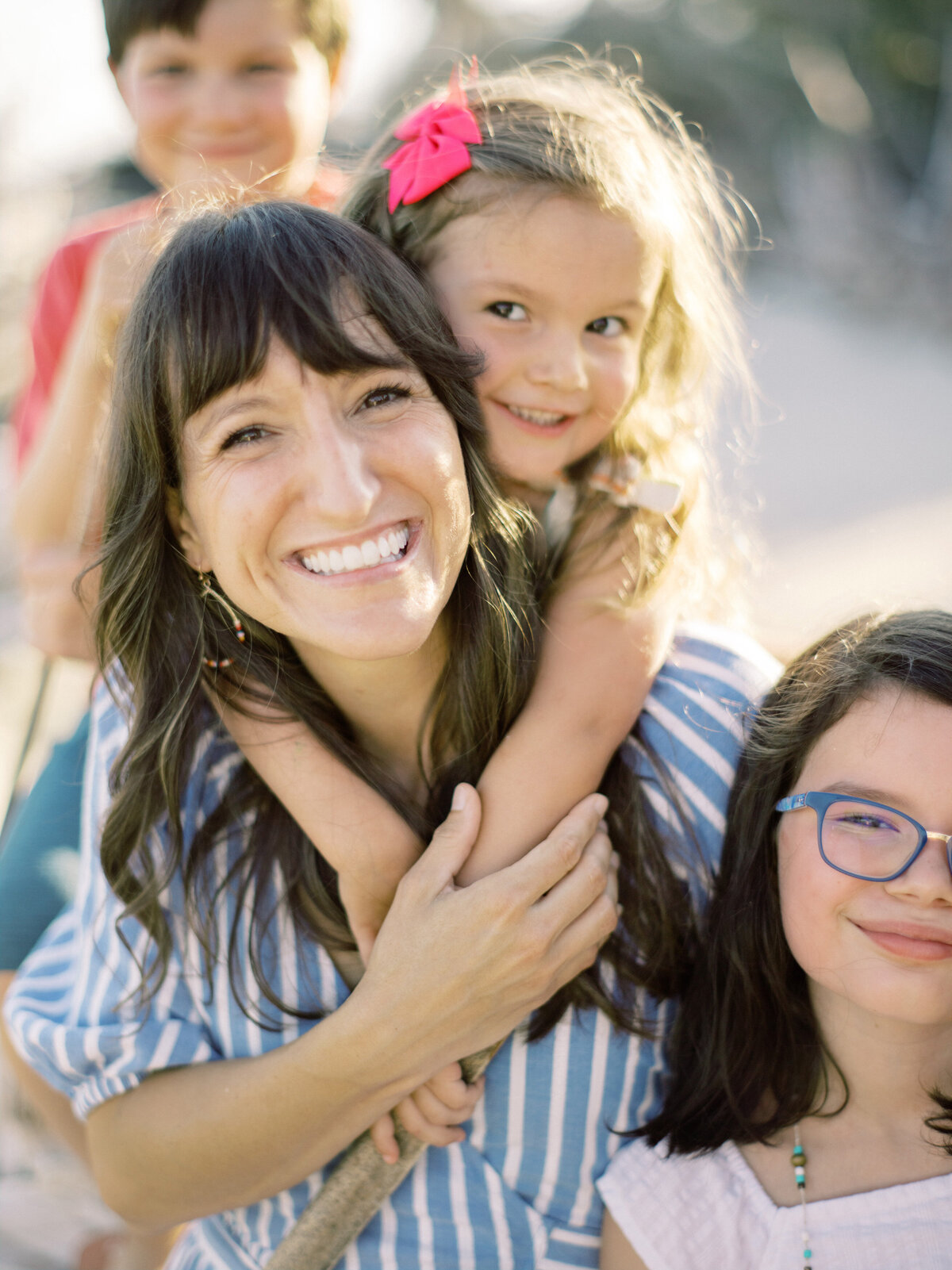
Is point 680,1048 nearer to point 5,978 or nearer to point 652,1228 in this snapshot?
point 652,1228

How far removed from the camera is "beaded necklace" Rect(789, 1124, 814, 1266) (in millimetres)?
1618

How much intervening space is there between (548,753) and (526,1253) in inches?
31.9

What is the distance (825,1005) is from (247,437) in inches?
50.4

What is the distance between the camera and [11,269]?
345 inches

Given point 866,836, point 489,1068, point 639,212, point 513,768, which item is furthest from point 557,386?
point 489,1068

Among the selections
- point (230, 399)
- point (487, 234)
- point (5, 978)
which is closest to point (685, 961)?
point (230, 399)

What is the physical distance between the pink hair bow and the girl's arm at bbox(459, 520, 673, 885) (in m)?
0.81

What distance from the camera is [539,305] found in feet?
6.83

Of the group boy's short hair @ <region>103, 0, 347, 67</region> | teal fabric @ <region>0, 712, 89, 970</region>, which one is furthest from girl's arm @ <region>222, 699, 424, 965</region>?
boy's short hair @ <region>103, 0, 347, 67</region>

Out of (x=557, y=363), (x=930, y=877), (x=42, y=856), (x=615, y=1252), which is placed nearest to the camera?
(x=930, y=877)

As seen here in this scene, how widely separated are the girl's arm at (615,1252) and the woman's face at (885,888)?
1.67 feet

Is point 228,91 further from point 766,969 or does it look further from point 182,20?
point 766,969

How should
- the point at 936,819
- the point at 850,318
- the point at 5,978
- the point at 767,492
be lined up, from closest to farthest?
the point at 936,819, the point at 5,978, the point at 767,492, the point at 850,318

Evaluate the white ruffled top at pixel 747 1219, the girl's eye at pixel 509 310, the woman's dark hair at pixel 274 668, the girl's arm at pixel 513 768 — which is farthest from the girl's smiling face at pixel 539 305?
the white ruffled top at pixel 747 1219
